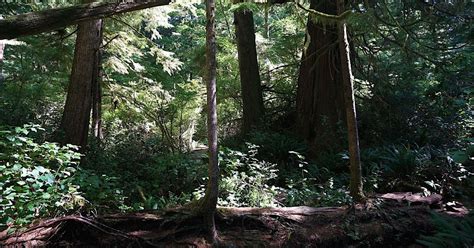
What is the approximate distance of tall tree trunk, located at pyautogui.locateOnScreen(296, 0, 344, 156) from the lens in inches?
381

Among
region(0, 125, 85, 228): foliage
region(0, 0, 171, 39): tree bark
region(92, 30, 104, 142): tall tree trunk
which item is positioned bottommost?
region(0, 125, 85, 228): foliage

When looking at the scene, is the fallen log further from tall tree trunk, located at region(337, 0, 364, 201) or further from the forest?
tall tree trunk, located at region(337, 0, 364, 201)

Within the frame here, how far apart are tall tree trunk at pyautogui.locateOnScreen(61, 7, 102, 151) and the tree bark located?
406 centimetres

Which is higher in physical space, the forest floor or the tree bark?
the tree bark

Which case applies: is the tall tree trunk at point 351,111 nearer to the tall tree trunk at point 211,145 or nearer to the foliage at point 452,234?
the foliage at point 452,234

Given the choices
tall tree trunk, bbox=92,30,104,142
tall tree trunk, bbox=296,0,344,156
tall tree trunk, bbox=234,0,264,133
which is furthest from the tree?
tall tree trunk, bbox=296,0,344,156

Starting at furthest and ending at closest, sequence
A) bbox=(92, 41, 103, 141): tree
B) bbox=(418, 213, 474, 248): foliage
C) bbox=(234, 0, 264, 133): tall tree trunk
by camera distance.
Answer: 1. bbox=(234, 0, 264, 133): tall tree trunk
2. bbox=(92, 41, 103, 141): tree
3. bbox=(418, 213, 474, 248): foliage

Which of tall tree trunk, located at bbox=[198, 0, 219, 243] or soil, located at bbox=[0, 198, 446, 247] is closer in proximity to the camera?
soil, located at bbox=[0, 198, 446, 247]

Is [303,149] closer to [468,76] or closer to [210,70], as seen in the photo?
[468,76]

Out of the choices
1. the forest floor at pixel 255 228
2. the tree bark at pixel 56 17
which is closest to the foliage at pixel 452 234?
the forest floor at pixel 255 228

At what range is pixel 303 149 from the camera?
967 centimetres

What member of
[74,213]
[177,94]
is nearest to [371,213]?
[74,213]

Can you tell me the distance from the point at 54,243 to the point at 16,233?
390 millimetres

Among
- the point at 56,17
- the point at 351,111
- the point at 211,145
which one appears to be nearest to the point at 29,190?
the point at 56,17
